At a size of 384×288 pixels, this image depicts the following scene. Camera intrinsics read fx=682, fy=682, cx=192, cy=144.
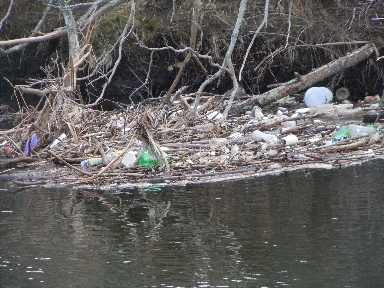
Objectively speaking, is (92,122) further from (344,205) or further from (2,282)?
(2,282)

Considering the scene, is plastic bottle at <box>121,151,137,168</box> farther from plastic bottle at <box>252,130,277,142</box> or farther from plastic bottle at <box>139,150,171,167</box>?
plastic bottle at <box>252,130,277,142</box>

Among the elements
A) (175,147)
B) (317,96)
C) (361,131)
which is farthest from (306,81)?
(175,147)

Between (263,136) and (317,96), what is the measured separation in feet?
13.8

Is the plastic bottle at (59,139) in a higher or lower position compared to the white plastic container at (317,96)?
lower

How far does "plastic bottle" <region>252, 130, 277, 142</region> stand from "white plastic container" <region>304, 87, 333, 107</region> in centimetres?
395

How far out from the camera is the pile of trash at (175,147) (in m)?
7.37

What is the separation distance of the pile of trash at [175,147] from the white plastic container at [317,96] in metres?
1.90

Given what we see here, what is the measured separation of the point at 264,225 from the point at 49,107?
4712 millimetres

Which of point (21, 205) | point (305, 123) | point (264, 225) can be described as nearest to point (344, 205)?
point (264, 225)

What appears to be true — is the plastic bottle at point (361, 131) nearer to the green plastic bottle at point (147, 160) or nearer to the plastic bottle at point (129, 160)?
the green plastic bottle at point (147, 160)

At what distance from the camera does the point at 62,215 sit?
597 cm

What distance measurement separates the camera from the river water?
13.9 feet

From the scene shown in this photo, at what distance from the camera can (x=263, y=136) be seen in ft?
28.9

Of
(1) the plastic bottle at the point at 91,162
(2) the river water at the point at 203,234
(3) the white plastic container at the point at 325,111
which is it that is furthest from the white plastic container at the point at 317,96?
(1) the plastic bottle at the point at 91,162
